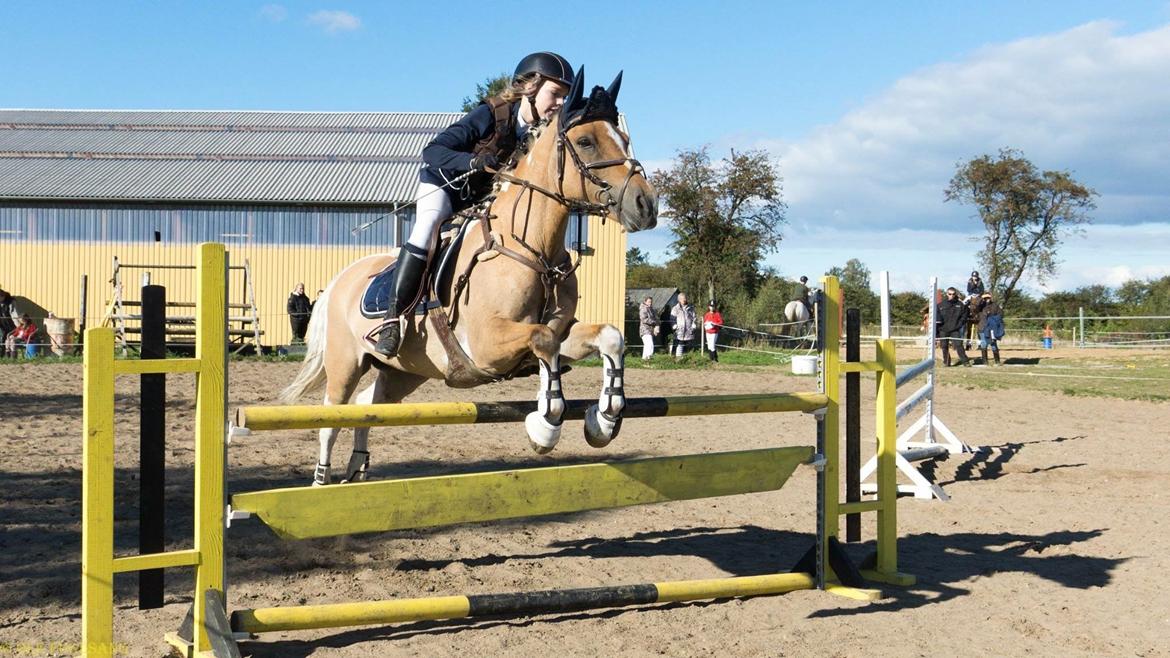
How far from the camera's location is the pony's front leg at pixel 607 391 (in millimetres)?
4250

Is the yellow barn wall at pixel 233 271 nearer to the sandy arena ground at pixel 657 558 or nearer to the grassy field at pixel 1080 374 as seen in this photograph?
the grassy field at pixel 1080 374

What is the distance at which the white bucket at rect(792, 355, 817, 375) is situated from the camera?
18.6m

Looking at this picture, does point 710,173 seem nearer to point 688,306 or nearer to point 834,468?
point 688,306

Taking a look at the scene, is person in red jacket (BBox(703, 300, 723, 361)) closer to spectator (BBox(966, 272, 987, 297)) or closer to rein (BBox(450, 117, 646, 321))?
spectator (BBox(966, 272, 987, 297))

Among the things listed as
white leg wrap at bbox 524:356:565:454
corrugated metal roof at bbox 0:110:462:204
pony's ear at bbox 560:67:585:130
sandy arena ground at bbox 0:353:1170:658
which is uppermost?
corrugated metal roof at bbox 0:110:462:204

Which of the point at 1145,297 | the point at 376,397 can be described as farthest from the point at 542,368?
the point at 1145,297

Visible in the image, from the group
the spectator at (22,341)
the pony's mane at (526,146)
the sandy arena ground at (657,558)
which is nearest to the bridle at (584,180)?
the pony's mane at (526,146)

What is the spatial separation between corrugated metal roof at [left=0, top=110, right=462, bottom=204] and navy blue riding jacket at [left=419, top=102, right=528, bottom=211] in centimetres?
2254

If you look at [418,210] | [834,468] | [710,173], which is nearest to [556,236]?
[418,210]

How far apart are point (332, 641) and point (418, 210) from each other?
2281mm

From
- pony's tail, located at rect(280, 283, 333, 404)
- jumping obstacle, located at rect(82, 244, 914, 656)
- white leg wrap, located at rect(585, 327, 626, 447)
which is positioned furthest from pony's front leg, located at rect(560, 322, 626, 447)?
pony's tail, located at rect(280, 283, 333, 404)

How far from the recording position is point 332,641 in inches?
168

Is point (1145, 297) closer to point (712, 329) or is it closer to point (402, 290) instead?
point (712, 329)

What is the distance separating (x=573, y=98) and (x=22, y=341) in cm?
1974
